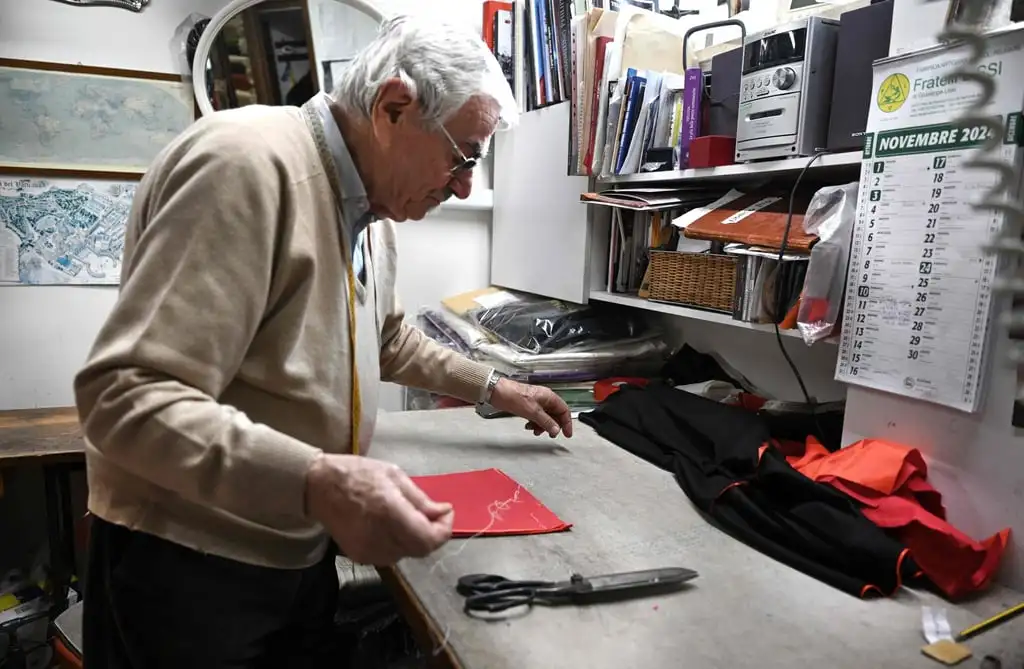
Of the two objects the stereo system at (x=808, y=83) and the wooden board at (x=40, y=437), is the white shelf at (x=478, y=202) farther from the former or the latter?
the wooden board at (x=40, y=437)

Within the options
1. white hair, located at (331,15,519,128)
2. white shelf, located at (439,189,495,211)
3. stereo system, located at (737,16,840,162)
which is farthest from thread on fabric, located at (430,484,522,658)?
white shelf, located at (439,189,495,211)

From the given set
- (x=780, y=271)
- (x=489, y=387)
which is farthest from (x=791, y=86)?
(x=489, y=387)

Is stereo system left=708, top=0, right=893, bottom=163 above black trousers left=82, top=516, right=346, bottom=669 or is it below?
above

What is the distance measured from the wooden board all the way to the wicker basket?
1.39 meters

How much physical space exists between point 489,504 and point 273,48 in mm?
1662

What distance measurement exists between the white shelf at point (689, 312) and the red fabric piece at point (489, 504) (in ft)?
1.87

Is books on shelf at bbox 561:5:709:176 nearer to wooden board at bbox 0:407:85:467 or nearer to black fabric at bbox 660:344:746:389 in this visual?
black fabric at bbox 660:344:746:389

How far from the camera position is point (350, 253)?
0.92m

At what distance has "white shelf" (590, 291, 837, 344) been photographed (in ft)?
4.31

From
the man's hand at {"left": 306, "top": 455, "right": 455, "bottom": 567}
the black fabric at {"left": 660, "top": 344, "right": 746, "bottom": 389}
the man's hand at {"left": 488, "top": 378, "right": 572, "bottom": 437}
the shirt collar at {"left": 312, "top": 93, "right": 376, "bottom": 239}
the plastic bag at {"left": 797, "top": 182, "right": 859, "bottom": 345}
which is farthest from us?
the black fabric at {"left": 660, "top": 344, "right": 746, "bottom": 389}

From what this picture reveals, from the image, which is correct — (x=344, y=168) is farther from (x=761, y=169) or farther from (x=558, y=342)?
(x=558, y=342)

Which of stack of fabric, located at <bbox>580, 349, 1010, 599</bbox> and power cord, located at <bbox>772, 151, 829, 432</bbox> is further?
power cord, located at <bbox>772, 151, 829, 432</bbox>

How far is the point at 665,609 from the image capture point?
31.4 inches

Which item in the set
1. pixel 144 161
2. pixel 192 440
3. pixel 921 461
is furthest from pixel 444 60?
pixel 144 161
